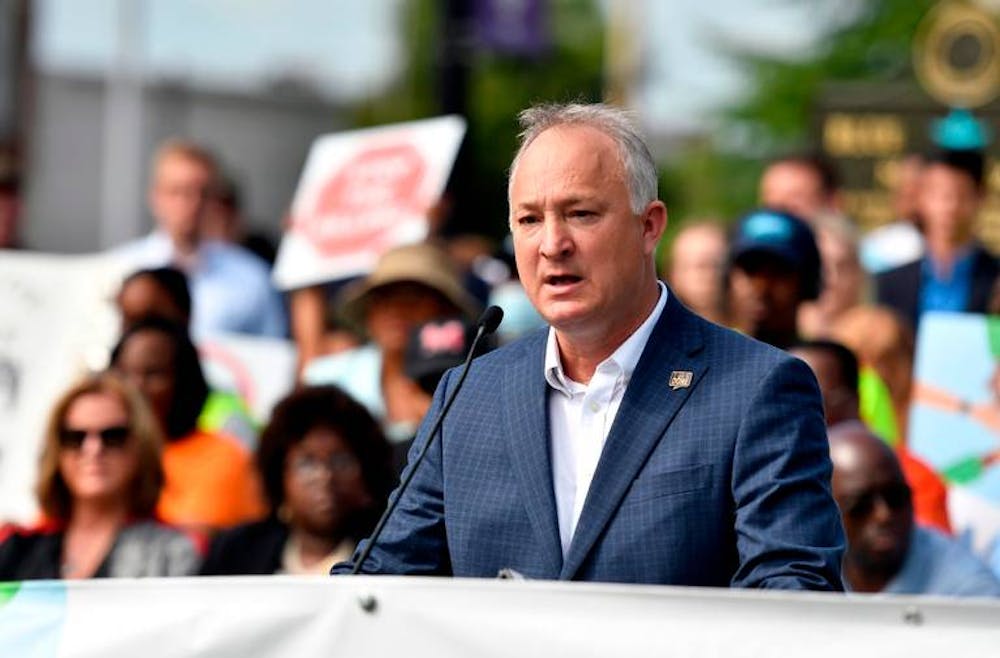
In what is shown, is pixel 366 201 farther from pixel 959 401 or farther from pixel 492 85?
pixel 492 85

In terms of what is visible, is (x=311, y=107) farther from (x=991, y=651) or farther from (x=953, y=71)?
(x=991, y=651)

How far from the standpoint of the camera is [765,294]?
326 inches

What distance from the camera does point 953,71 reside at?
13.8 meters

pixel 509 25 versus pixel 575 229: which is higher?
pixel 509 25

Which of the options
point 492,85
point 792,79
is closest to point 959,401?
point 792,79

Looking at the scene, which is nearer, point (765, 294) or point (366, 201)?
point (765, 294)

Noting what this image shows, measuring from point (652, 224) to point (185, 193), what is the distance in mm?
6873

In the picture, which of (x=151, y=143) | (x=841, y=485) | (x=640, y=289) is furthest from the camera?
(x=151, y=143)

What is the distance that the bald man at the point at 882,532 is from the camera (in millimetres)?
7211

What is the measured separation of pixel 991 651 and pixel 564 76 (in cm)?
5757

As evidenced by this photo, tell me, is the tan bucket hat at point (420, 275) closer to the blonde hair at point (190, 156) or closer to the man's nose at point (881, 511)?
the blonde hair at point (190, 156)

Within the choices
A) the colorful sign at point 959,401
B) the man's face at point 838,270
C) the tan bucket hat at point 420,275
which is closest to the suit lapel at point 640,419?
the colorful sign at point 959,401

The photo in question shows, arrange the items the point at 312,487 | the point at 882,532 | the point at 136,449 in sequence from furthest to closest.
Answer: the point at 136,449 → the point at 312,487 → the point at 882,532

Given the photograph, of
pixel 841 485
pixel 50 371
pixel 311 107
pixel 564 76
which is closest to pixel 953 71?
pixel 50 371
